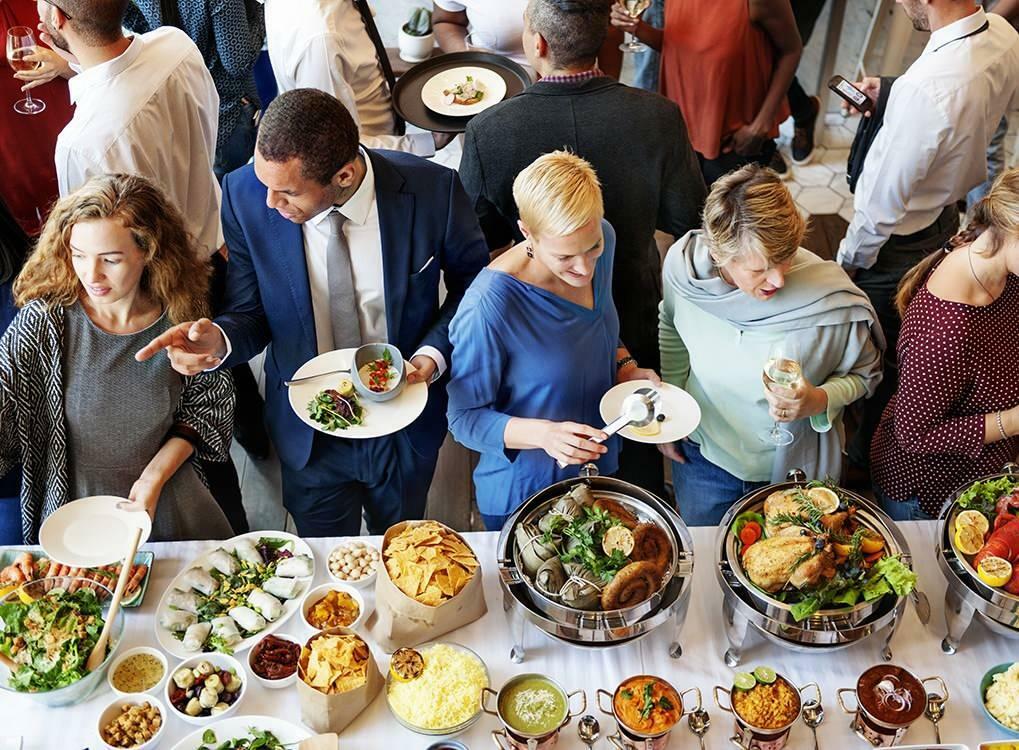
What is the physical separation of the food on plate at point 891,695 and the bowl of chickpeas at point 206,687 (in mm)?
1315

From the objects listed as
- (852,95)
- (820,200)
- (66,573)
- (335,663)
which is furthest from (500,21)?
(335,663)

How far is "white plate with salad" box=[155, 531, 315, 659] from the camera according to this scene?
2152 mm

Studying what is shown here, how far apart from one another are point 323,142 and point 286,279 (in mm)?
444

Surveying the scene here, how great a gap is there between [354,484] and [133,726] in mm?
1113

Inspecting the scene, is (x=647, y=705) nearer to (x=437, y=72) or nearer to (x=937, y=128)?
(x=937, y=128)

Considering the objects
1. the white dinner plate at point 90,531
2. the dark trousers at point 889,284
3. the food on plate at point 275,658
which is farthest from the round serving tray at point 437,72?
the food on plate at point 275,658

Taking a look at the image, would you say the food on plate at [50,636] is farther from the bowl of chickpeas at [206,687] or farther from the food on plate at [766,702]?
the food on plate at [766,702]

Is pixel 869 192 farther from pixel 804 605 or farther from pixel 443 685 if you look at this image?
pixel 443 685

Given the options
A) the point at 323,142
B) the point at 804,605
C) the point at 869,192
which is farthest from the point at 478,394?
the point at 869,192

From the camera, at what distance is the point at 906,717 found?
1.93m

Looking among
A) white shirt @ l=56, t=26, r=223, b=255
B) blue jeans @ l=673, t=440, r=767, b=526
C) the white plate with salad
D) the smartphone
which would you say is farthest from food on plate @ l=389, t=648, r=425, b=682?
the smartphone

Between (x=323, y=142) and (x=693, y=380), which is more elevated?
(x=323, y=142)

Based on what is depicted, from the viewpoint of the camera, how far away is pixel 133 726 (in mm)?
1979

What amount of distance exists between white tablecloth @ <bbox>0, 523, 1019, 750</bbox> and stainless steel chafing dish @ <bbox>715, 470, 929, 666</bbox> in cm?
6
